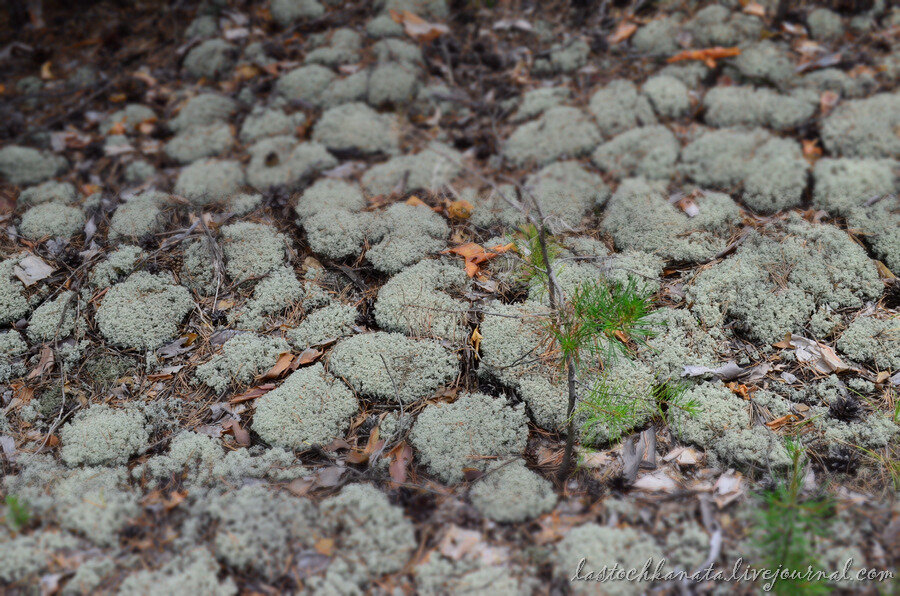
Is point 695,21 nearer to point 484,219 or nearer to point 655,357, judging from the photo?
point 484,219

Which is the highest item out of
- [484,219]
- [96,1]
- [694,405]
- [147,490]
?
[96,1]

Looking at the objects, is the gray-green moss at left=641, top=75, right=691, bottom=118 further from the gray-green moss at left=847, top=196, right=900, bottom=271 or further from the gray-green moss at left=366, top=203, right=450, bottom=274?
the gray-green moss at left=366, top=203, right=450, bottom=274

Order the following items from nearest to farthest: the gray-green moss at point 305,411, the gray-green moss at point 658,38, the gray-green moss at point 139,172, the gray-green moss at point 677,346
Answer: the gray-green moss at point 305,411 → the gray-green moss at point 677,346 → the gray-green moss at point 139,172 → the gray-green moss at point 658,38

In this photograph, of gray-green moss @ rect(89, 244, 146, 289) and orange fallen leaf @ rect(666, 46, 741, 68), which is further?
orange fallen leaf @ rect(666, 46, 741, 68)

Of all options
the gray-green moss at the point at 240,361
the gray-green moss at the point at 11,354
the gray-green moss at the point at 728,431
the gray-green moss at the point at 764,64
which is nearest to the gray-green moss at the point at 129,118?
the gray-green moss at the point at 11,354

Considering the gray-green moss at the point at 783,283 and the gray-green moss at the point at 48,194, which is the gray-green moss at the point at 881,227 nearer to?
the gray-green moss at the point at 783,283

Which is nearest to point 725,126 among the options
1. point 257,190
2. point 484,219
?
point 484,219

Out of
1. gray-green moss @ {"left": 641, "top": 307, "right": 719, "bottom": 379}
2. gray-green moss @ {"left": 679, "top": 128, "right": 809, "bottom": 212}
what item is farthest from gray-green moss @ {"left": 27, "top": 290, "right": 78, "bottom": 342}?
gray-green moss @ {"left": 679, "top": 128, "right": 809, "bottom": 212}
